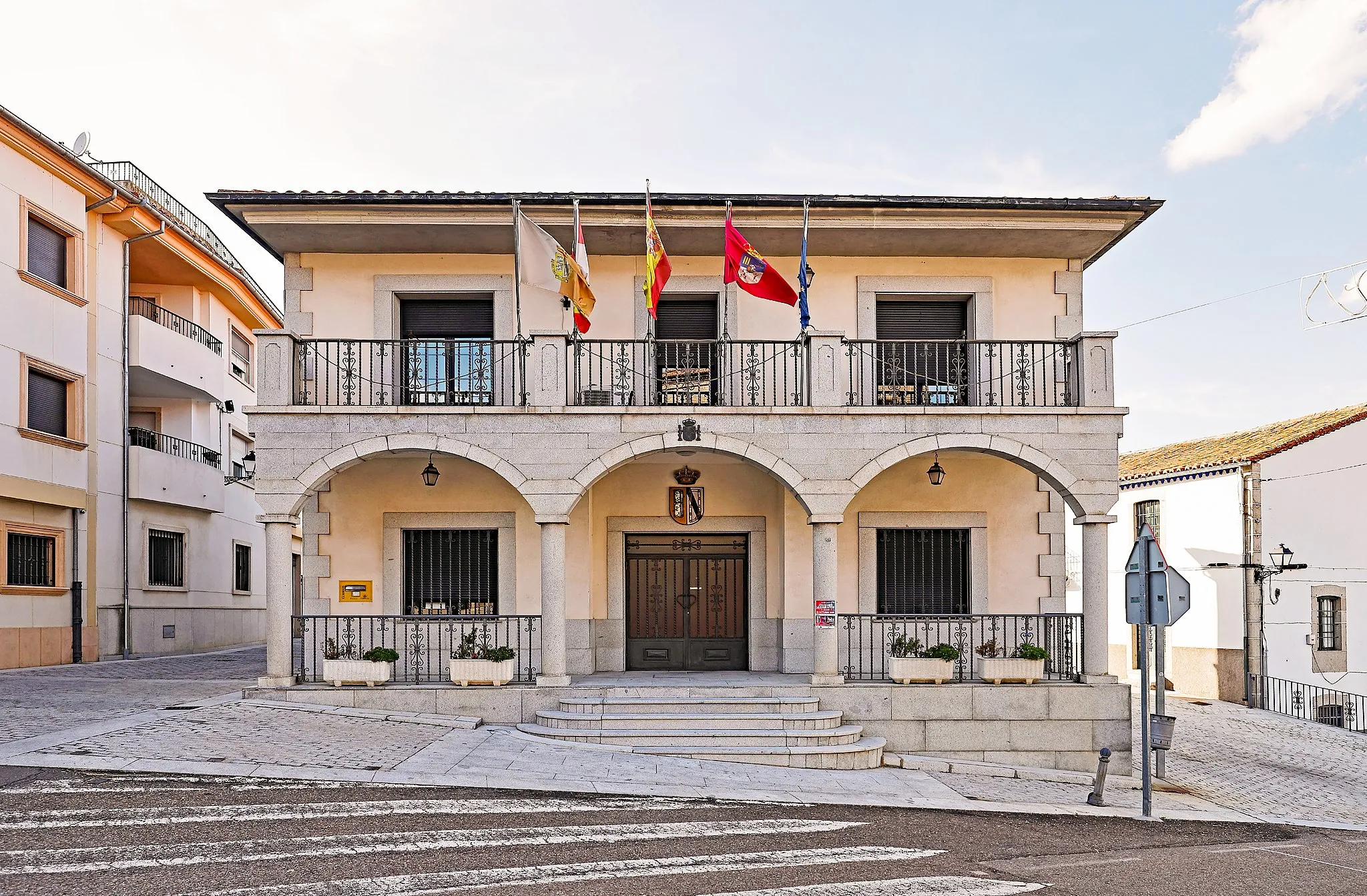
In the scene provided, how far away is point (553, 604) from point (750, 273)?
15.7 ft

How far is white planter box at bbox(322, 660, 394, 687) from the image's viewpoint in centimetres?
1309

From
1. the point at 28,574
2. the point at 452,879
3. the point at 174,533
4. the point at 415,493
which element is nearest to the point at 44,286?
the point at 28,574

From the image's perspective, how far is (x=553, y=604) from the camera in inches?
518

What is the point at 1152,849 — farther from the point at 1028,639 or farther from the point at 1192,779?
the point at 1028,639

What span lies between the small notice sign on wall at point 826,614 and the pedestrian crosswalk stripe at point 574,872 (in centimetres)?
518

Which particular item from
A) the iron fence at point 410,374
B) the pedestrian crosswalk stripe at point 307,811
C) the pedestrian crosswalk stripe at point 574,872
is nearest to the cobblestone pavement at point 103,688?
the pedestrian crosswalk stripe at point 307,811

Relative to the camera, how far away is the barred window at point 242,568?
2747 centimetres

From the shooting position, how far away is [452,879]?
670cm

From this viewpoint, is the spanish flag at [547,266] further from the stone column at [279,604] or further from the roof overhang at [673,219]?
the stone column at [279,604]

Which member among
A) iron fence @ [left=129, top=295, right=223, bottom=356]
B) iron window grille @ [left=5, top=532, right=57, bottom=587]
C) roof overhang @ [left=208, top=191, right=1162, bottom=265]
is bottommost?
iron window grille @ [left=5, top=532, right=57, bottom=587]

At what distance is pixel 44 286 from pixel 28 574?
5.20 meters

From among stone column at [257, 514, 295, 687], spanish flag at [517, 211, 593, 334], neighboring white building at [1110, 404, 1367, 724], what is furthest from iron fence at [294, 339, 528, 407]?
neighboring white building at [1110, 404, 1367, 724]

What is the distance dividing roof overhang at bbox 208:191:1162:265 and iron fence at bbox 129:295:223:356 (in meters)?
10.8

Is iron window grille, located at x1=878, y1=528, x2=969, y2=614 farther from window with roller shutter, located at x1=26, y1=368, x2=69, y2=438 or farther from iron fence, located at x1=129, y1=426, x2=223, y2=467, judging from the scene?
iron fence, located at x1=129, y1=426, x2=223, y2=467
